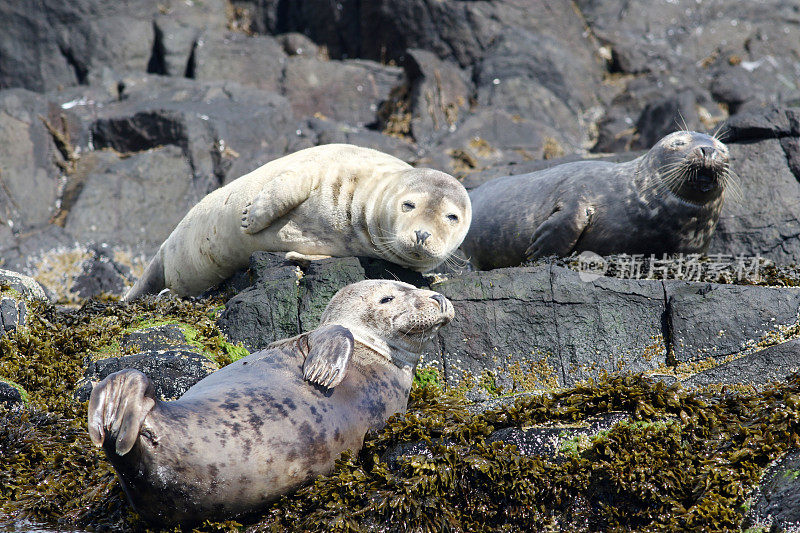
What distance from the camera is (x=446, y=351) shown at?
5.51 m

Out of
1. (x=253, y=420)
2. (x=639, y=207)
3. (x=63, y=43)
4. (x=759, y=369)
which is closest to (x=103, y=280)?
(x=639, y=207)

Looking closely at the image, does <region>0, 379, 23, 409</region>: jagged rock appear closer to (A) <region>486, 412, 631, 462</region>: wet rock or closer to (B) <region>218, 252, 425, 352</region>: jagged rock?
(B) <region>218, 252, 425, 352</region>: jagged rock

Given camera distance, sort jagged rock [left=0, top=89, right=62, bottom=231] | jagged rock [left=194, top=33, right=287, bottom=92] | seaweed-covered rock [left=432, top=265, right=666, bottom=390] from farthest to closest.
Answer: jagged rock [left=194, top=33, right=287, bottom=92]
jagged rock [left=0, top=89, right=62, bottom=231]
seaweed-covered rock [left=432, top=265, right=666, bottom=390]

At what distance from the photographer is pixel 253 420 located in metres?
Answer: 3.79

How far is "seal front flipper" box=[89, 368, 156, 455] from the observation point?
3.37 meters

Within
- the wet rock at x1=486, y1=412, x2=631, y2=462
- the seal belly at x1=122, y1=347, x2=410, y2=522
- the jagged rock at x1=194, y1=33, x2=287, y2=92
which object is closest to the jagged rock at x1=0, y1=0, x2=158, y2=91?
the jagged rock at x1=194, y1=33, x2=287, y2=92

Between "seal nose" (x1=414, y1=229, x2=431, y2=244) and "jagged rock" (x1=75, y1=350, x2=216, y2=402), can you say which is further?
"seal nose" (x1=414, y1=229, x2=431, y2=244)

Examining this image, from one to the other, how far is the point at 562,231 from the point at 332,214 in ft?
6.53

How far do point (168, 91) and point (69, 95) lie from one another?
187cm

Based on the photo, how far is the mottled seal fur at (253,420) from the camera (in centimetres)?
348

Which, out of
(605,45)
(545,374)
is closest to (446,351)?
(545,374)

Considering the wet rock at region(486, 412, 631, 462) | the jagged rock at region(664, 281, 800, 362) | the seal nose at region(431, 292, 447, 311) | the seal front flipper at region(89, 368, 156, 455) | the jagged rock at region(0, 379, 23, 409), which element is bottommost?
the jagged rock at region(0, 379, 23, 409)

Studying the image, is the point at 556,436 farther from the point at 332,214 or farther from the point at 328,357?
the point at 332,214

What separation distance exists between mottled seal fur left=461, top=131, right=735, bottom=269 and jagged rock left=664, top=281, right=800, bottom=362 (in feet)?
4.56
